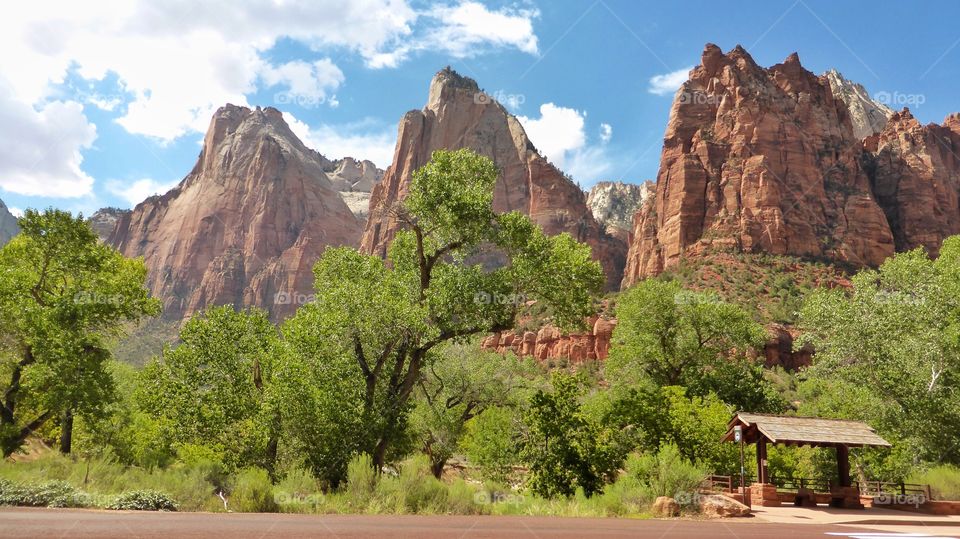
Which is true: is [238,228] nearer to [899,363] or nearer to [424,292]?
[424,292]

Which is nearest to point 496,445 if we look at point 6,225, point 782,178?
point 782,178

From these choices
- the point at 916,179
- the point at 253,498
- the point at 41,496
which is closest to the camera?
the point at 41,496

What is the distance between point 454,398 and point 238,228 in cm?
16494

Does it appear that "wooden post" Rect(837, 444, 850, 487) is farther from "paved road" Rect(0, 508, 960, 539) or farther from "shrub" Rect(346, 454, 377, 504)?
"shrub" Rect(346, 454, 377, 504)

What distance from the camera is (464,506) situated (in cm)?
1477

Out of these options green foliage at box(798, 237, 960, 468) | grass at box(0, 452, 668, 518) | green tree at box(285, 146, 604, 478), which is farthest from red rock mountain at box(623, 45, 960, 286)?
grass at box(0, 452, 668, 518)

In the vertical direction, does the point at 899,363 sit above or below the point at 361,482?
above

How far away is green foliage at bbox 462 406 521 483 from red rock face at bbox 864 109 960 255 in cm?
12348

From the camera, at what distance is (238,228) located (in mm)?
180875

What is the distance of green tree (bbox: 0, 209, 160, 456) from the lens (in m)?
21.2

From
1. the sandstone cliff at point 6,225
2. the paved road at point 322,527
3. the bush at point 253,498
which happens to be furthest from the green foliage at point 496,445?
the sandstone cliff at point 6,225

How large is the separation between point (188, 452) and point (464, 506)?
9.00 metres

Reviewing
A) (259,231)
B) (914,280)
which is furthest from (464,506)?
(259,231)

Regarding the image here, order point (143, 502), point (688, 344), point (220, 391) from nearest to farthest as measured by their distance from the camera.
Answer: point (143, 502)
point (220, 391)
point (688, 344)
